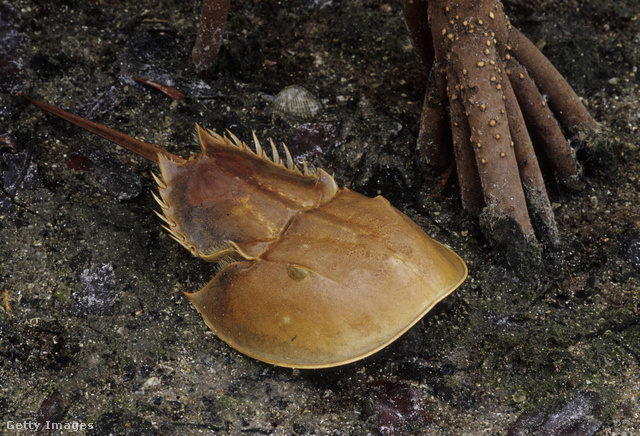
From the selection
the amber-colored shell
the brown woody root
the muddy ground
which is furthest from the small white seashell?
the amber-colored shell

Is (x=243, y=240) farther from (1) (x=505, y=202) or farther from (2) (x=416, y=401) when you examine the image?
(1) (x=505, y=202)

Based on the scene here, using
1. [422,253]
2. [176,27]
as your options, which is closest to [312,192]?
[422,253]

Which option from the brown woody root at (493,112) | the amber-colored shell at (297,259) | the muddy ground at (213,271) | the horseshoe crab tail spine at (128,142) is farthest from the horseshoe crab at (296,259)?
the brown woody root at (493,112)

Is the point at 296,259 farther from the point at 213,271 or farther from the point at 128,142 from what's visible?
the point at 128,142

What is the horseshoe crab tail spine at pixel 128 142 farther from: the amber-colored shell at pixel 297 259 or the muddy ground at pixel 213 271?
the muddy ground at pixel 213 271

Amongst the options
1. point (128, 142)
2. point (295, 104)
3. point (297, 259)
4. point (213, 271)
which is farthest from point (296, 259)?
point (295, 104)

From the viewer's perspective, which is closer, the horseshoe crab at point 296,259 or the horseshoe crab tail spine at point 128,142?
the horseshoe crab at point 296,259

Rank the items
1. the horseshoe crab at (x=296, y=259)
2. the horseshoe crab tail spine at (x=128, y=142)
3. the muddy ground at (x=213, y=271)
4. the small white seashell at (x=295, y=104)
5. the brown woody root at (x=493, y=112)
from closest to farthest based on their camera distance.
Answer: the horseshoe crab at (x=296, y=259), the muddy ground at (x=213, y=271), the brown woody root at (x=493, y=112), the horseshoe crab tail spine at (x=128, y=142), the small white seashell at (x=295, y=104)
